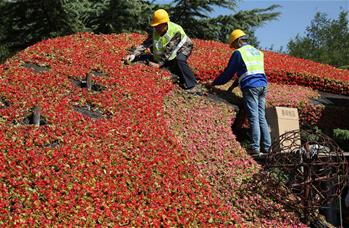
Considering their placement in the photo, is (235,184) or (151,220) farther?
(235,184)

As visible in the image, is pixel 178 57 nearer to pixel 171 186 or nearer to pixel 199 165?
pixel 199 165

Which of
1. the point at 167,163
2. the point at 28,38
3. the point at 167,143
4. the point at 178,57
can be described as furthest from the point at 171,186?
the point at 28,38

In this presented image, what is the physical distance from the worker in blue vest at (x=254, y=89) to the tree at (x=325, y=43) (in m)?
26.7

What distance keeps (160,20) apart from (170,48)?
60cm

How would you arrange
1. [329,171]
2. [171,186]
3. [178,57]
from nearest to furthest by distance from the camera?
[171,186], [329,171], [178,57]

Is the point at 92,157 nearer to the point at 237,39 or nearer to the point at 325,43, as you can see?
the point at 237,39

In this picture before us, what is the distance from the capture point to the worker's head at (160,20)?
10.1 metres

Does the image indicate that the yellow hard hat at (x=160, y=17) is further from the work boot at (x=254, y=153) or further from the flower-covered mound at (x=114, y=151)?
the work boot at (x=254, y=153)

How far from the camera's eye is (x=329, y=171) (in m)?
7.41

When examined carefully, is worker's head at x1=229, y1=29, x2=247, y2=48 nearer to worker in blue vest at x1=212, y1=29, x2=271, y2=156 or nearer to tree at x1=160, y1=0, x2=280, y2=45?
worker in blue vest at x1=212, y1=29, x2=271, y2=156

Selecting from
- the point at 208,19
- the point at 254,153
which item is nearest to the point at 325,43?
the point at 208,19

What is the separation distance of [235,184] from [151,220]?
1.97m

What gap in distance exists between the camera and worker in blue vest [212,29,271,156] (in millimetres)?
8852

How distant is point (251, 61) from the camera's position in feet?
30.5
